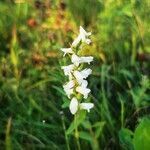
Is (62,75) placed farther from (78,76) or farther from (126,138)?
(78,76)

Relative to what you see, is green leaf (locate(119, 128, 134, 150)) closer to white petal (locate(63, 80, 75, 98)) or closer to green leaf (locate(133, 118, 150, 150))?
green leaf (locate(133, 118, 150, 150))

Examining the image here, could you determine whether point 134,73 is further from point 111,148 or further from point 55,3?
point 55,3

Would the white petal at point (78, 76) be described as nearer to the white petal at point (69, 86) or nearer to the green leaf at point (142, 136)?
the white petal at point (69, 86)

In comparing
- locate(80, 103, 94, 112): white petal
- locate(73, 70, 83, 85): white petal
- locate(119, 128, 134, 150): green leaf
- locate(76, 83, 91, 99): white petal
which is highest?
locate(73, 70, 83, 85): white petal

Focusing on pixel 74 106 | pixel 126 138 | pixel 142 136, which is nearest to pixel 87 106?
pixel 74 106

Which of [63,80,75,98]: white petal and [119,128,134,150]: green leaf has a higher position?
[63,80,75,98]: white petal

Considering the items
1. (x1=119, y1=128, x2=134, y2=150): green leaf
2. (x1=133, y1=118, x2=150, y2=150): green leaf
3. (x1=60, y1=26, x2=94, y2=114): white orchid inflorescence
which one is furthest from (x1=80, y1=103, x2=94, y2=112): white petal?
(x1=119, y1=128, x2=134, y2=150): green leaf

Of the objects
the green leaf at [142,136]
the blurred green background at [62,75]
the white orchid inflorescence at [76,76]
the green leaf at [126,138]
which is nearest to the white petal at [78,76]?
the white orchid inflorescence at [76,76]

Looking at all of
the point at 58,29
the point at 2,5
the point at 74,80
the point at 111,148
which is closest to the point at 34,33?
the point at 58,29

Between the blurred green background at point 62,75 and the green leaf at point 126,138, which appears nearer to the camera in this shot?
the green leaf at point 126,138
